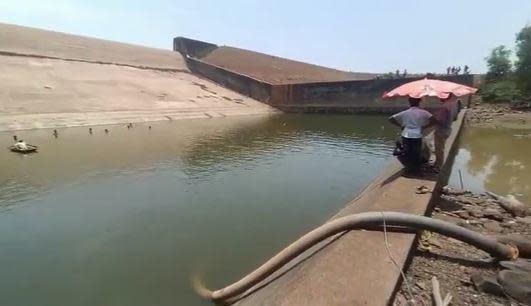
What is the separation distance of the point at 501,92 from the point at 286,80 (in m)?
24.3

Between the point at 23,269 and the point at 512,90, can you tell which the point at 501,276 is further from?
the point at 512,90

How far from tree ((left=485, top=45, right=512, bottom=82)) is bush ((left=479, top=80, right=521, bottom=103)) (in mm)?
1276

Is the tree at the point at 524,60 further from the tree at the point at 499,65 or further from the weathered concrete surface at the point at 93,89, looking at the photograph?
the weathered concrete surface at the point at 93,89

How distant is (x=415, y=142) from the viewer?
711cm

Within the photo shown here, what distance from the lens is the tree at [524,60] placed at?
95.7ft

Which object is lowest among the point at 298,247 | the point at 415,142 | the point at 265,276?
the point at 265,276

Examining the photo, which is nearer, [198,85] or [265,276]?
[265,276]

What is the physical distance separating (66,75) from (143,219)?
28.4 meters

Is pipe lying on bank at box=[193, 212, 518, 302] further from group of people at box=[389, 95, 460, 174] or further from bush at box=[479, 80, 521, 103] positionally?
bush at box=[479, 80, 521, 103]

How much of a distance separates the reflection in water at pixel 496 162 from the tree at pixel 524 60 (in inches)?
365

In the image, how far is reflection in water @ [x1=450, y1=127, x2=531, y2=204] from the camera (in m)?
10.4

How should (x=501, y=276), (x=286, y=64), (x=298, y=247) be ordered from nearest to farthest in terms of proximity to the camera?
(x=501, y=276) < (x=298, y=247) < (x=286, y=64)

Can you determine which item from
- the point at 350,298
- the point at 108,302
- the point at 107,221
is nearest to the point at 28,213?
the point at 107,221

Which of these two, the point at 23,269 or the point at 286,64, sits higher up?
the point at 286,64
